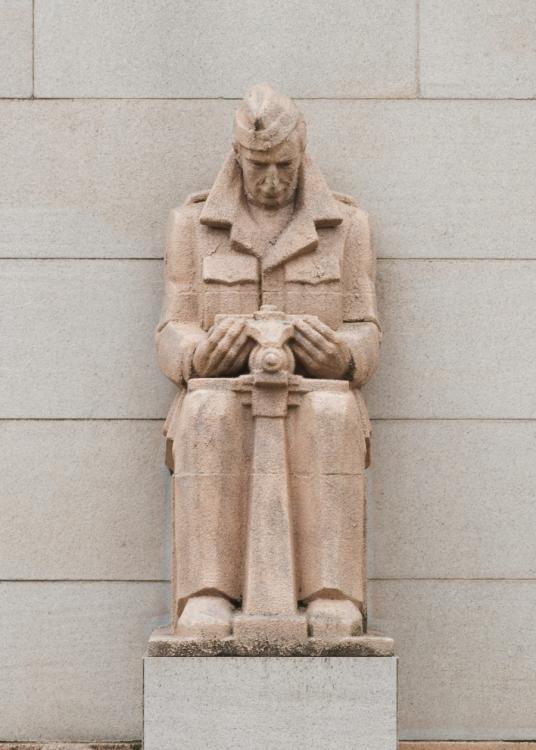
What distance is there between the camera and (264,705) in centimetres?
707

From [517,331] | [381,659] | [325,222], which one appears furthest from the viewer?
[517,331]

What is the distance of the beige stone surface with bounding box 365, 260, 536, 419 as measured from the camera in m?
A: 8.69

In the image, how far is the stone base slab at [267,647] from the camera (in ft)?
23.3

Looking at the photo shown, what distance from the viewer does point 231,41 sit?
349 inches

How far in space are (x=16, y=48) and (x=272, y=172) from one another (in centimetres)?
192

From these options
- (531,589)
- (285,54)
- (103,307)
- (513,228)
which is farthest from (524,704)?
(285,54)

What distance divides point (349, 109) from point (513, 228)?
1122mm

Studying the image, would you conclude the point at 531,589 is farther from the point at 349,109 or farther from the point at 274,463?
the point at 349,109

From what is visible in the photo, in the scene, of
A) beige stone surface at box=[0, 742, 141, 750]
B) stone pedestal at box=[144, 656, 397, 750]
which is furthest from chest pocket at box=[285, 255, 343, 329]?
beige stone surface at box=[0, 742, 141, 750]

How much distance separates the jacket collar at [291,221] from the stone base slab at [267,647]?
198 cm

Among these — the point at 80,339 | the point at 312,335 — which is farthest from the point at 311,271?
the point at 80,339

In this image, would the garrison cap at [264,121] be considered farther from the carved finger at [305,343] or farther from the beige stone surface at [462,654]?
the beige stone surface at [462,654]

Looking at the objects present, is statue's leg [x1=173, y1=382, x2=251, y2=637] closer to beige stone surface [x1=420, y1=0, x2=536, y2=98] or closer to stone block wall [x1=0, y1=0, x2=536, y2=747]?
stone block wall [x1=0, y1=0, x2=536, y2=747]

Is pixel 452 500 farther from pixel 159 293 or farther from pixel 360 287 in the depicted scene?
pixel 159 293
